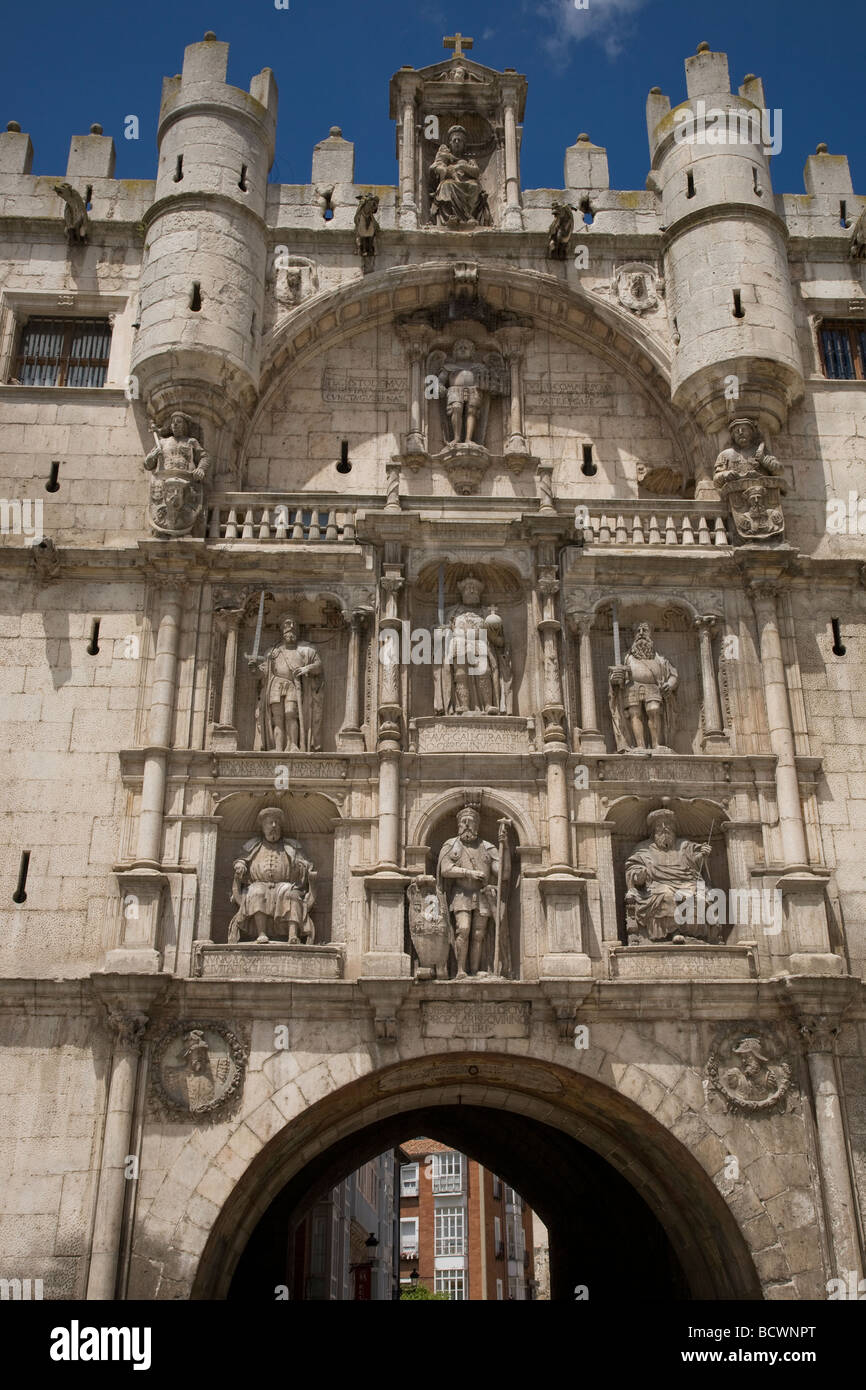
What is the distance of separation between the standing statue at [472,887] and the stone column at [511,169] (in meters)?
9.47

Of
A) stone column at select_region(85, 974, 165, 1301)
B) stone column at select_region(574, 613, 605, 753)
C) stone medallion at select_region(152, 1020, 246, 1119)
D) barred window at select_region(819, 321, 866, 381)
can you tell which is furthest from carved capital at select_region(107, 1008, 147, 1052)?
barred window at select_region(819, 321, 866, 381)

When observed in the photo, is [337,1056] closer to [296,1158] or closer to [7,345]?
[296,1158]

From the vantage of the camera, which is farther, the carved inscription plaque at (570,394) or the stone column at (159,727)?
the carved inscription plaque at (570,394)

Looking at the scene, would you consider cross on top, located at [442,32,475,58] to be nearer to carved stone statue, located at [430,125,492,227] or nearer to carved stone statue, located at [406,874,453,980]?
carved stone statue, located at [430,125,492,227]

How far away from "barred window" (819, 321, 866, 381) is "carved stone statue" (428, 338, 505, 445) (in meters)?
4.75

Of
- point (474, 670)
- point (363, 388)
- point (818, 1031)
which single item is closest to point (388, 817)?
point (474, 670)

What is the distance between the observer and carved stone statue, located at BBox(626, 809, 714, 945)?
16172 mm

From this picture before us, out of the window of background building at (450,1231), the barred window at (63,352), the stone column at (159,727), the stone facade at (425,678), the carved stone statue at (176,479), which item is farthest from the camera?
the window of background building at (450,1231)

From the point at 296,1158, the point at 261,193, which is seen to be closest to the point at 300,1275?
the point at 296,1158

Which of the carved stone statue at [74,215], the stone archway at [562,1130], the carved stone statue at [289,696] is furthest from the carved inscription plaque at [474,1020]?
the carved stone statue at [74,215]

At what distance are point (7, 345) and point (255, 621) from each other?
5.87 m

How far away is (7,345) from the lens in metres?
20.2

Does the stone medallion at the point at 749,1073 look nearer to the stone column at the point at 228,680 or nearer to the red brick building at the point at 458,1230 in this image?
the stone column at the point at 228,680

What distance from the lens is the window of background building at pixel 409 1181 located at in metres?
53.8
